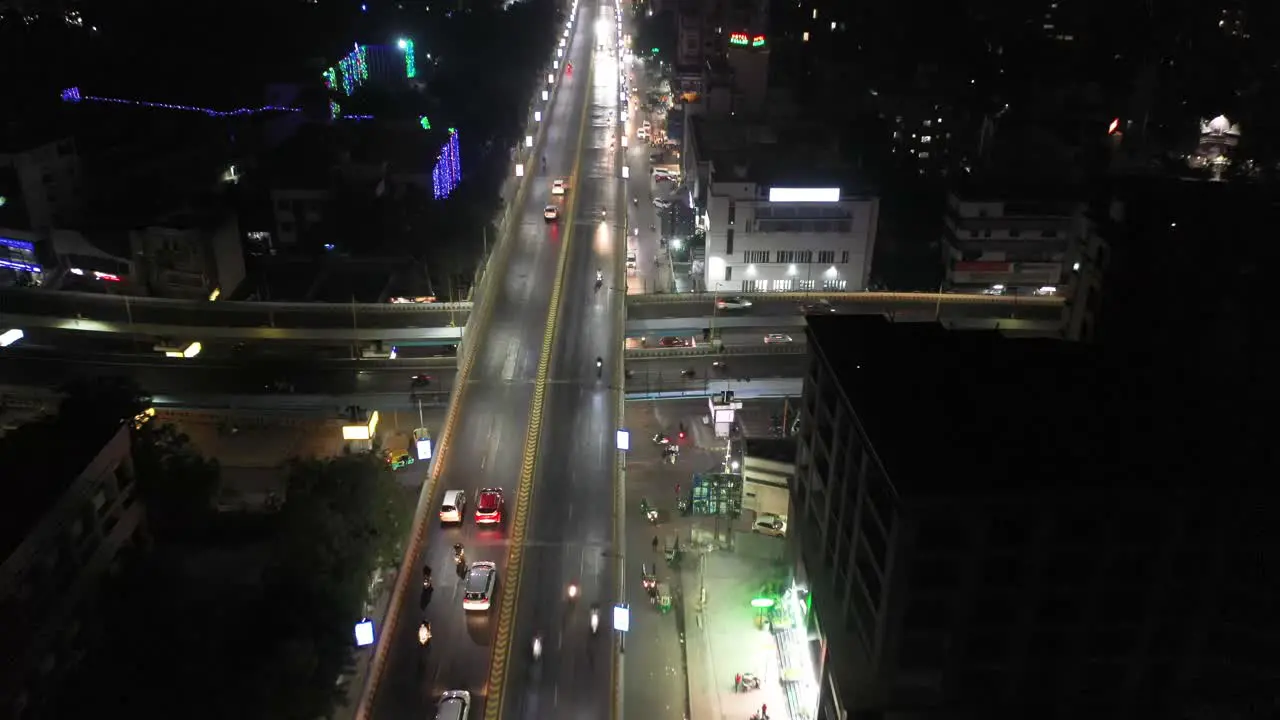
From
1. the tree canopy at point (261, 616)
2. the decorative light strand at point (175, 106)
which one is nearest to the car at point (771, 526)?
the tree canopy at point (261, 616)

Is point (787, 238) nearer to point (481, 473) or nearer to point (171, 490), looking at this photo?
point (481, 473)

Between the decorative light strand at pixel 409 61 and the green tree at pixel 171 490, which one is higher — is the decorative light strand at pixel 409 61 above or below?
above

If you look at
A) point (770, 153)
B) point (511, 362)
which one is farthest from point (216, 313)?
point (770, 153)

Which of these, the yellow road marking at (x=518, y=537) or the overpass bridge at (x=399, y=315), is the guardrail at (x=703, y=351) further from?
the yellow road marking at (x=518, y=537)

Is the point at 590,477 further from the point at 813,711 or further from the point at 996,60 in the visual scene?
the point at 996,60

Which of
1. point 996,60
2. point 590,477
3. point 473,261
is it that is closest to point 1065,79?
point 996,60
